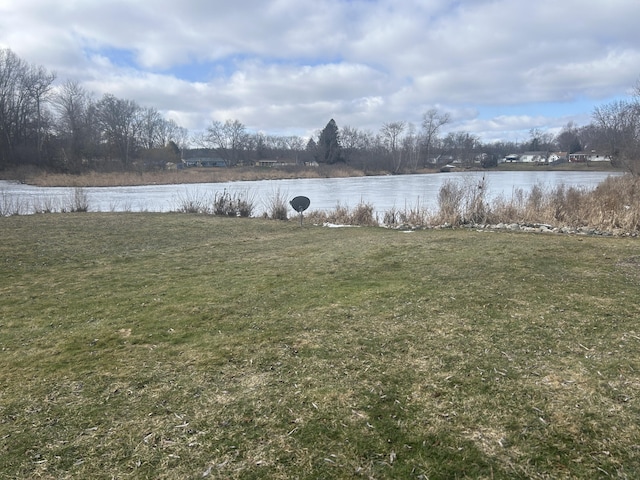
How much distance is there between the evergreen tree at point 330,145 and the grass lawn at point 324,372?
57.2m

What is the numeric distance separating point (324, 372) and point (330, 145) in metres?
60.8

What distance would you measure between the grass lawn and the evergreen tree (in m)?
57.2

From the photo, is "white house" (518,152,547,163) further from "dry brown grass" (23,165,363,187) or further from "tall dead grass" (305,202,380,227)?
"tall dead grass" (305,202,380,227)

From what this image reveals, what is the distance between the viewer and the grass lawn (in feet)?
6.84

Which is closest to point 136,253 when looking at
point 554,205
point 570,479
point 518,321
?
point 518,321

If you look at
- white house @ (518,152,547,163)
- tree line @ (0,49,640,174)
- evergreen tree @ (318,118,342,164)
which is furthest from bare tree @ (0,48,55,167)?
white house @ (518,152,547,163)

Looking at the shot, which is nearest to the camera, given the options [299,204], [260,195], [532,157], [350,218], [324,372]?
[324,372]

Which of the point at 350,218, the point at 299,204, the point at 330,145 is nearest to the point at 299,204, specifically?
the point at 299,204

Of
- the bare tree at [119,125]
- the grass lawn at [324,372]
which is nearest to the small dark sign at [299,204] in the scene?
the grass lawn at [324,372]

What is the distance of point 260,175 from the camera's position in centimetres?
4634

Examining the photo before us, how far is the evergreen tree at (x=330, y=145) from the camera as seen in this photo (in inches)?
2436

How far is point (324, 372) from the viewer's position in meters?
2.94

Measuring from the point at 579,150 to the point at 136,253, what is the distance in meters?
101

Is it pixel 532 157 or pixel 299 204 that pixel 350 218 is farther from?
pixel 532 157
